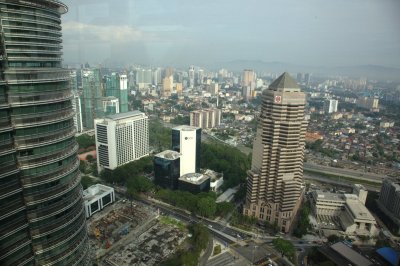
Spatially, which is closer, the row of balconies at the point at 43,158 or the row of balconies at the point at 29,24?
the row of balconies at the point at 29,24

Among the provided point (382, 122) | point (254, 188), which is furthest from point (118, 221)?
point (382, 122)

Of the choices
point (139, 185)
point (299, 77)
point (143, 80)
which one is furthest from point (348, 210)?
point (299, 77)

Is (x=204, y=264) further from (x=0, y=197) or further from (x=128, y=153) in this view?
(x=128, y=153)

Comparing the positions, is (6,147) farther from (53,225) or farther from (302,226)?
(302,226)

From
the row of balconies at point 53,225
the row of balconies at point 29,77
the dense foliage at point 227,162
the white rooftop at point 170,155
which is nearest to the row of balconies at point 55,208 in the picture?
the row of balconies at point 53,225

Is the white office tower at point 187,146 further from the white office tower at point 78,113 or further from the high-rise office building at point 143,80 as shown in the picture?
the high-rise office building at point 143,80

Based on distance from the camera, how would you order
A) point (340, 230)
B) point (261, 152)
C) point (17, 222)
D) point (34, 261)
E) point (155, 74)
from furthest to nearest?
1. point (155, 74)
2. point (340, 230)
3. point (261, 152)
4. point (34, 261)
5. point (17, 222)
